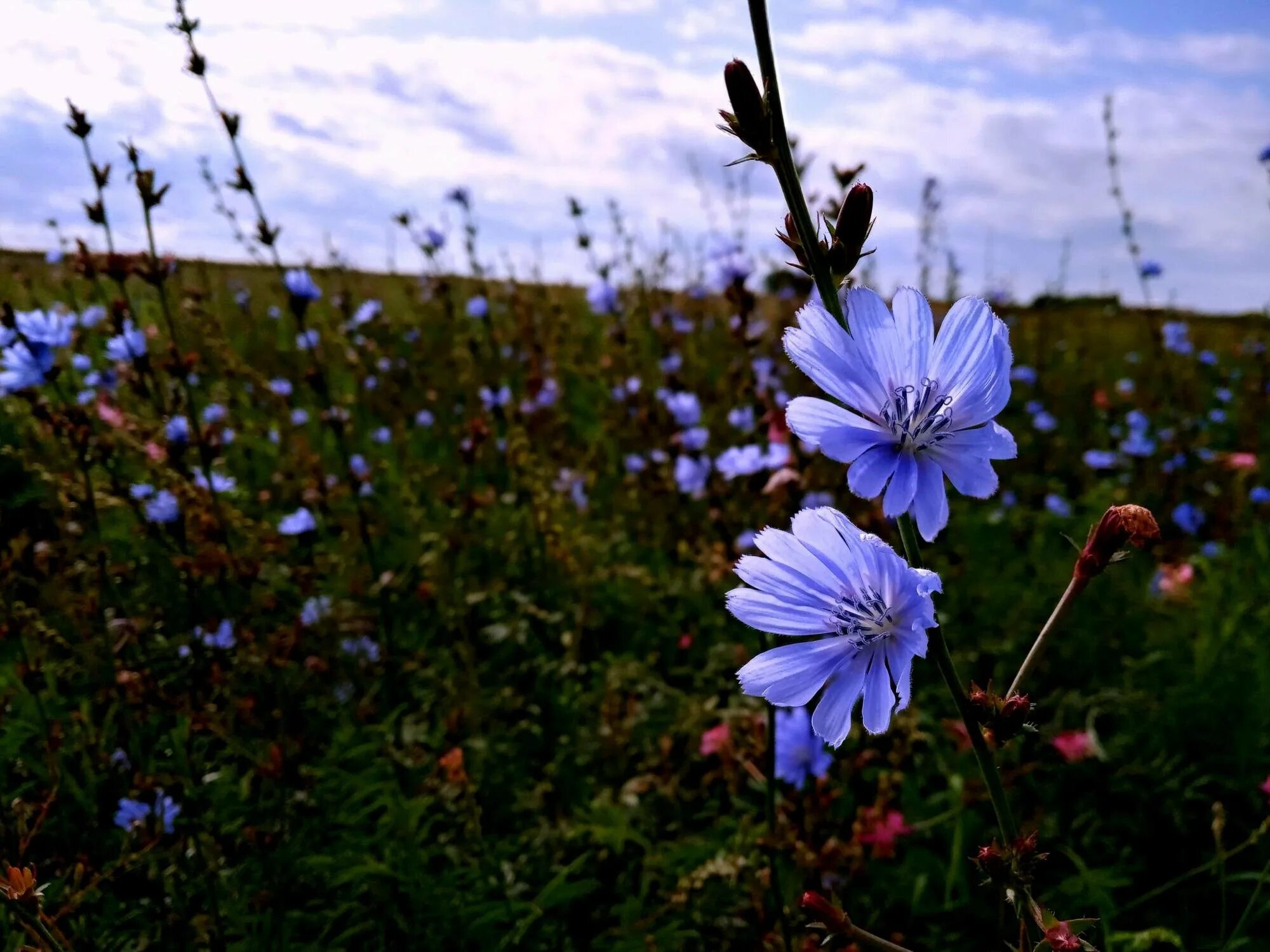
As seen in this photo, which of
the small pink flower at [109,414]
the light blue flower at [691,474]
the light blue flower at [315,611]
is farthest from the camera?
the light blue flower at [691,474]

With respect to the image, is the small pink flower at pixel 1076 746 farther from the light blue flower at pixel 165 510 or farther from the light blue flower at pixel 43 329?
the light blue flower at pixel 43 329

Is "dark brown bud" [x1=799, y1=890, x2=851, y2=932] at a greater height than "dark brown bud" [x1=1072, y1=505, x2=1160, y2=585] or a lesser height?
lesser

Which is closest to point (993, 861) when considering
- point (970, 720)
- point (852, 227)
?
point (970, 720)

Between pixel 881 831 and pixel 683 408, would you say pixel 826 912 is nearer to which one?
pixel 881 831

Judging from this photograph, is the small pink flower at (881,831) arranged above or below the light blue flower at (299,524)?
below

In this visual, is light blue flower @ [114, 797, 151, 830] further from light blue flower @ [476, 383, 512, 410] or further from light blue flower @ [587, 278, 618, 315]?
light blue flower @ [587, 278, 618, 315]

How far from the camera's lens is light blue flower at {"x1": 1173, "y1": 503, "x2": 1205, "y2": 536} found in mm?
4664

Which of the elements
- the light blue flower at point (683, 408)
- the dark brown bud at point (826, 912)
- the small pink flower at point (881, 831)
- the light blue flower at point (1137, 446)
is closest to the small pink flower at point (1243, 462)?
the light blue flower at point (1137, 446)

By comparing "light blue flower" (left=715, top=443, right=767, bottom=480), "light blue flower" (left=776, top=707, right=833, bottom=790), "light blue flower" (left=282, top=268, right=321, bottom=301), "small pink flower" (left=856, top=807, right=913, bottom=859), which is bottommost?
"small pink flower" (left=856, top=807, right=913, bottom=859)

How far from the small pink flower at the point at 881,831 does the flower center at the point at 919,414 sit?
1.58 metres

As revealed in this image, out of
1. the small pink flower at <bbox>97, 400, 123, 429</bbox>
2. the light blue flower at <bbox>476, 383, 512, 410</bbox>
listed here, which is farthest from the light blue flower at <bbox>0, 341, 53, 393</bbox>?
the light blue flower at <bbox>476, 383, 512, 410</bbox>

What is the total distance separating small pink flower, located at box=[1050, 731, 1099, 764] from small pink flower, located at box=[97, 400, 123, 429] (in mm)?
3274

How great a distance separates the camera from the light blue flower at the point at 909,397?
820 millimetres

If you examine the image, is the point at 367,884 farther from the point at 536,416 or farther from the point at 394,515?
the point at 536,416
